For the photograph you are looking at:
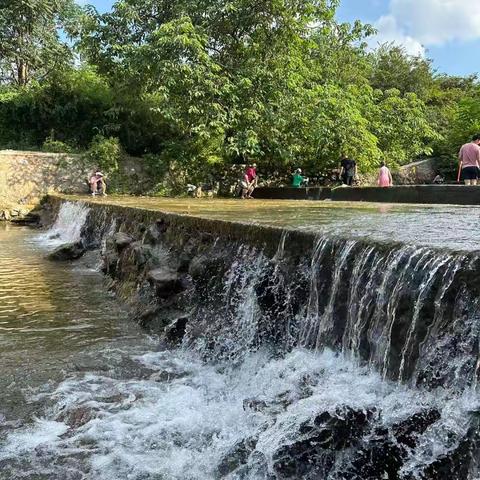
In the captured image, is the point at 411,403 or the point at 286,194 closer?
the point at 411,403

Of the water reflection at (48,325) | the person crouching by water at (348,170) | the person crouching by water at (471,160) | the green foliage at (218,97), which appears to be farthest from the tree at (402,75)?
the water reflection at (48,325)

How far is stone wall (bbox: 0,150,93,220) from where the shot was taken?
19094 mm

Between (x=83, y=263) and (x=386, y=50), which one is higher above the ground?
(x=386, y=50)

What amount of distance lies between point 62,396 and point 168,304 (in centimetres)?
214

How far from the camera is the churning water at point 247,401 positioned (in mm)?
3188

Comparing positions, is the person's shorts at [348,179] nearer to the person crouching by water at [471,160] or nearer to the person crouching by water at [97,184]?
the person crouching by water at [471,160]

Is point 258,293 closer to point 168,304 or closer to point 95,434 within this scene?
point 168,304

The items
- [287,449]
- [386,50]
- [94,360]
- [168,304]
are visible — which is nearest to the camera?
[287,449]

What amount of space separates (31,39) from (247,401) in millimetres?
26933

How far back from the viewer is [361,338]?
4.10 meters

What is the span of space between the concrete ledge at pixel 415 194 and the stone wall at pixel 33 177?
33.0 ft

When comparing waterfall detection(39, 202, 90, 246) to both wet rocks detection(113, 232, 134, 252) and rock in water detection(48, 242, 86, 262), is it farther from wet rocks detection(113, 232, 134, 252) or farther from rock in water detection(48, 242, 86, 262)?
wet rocks detection(113, 232, 134, 252)

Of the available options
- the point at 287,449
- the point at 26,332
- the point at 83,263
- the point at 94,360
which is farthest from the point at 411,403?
the point at 83,263

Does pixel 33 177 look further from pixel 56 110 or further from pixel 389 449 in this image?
pixel 389 449
